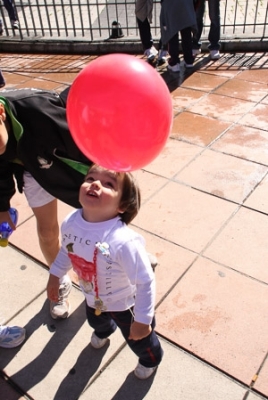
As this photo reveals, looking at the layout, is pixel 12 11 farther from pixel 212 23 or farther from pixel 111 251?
pixel 111 251

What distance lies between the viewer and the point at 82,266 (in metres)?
1.77

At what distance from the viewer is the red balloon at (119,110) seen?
56.3 inches

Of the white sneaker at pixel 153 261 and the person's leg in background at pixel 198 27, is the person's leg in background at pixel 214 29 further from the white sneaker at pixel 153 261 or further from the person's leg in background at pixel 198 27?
the white sneaker at pixel 153 261

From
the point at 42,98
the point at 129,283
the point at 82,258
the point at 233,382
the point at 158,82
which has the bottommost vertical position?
the point at 233,382

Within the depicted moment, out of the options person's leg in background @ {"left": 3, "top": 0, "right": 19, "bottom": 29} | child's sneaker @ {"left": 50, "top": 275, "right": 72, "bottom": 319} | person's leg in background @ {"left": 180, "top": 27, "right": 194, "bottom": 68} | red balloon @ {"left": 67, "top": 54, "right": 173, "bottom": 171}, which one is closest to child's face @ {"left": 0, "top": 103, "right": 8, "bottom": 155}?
red balloon @ {"left": 67, "top": 54, "right": 173, "bottom": 171}

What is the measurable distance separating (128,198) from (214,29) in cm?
527

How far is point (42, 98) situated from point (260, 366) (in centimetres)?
178

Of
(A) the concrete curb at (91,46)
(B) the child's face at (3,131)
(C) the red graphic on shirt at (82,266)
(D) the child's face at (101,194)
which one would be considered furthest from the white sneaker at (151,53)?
(C) the red graphic on shirt at (82,266)

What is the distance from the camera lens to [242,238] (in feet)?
9.70

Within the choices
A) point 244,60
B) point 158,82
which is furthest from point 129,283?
point 244,60

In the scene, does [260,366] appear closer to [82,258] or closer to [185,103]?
[82,258]

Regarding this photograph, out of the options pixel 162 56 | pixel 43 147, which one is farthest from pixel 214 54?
pixel 43 147

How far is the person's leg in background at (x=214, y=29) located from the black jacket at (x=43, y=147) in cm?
487

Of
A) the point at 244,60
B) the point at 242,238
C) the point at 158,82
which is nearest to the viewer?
the point at 158,82
